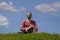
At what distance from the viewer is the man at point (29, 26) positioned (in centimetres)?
1711

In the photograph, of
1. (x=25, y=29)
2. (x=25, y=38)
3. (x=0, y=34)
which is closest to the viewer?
(x=25, y=38)

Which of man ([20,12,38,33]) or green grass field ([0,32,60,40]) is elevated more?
man ([20,12,38,33])

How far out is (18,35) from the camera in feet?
55.7

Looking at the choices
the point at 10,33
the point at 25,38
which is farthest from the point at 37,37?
the point at 10,33

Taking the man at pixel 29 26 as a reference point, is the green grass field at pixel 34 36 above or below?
below

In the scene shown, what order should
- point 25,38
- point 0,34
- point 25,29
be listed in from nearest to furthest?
1. point 25,38
2. point 25,29
3. point 0,34

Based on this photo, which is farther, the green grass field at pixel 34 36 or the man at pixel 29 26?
the man at pixel 29 26

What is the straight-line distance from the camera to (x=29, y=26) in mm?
17203

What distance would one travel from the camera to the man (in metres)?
17.1

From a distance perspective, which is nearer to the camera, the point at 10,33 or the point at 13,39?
the point at 13,39

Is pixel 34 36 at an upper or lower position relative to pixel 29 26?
lower

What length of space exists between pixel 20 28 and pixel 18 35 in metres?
0.47

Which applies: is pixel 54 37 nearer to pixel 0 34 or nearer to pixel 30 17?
pixel 30 17

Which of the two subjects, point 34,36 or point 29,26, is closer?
point 34,36
